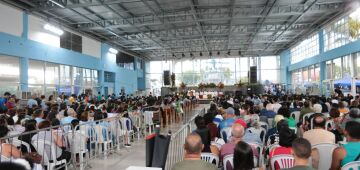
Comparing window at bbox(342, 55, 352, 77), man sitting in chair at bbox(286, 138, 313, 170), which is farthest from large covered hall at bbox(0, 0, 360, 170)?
window at bbox(342, 55, 352, 77)

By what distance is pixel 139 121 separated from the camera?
8.84 m

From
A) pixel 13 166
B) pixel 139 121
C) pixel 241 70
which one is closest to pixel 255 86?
pixel 241 70

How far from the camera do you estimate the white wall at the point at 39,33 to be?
13086mm

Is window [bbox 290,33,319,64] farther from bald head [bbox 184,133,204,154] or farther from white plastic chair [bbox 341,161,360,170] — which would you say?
bald head [bbox 184,133,204,154]

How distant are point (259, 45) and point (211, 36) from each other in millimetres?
6964

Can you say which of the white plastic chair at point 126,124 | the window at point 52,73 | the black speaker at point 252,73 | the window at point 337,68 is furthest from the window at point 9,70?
the window at point 337,68

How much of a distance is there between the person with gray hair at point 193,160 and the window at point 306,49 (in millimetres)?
20462

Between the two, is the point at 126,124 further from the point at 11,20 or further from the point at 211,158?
the point at 11,20

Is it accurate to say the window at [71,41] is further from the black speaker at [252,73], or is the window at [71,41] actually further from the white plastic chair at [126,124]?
the black speaker at [252,73]

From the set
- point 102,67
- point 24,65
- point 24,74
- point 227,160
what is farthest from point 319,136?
point 102,67

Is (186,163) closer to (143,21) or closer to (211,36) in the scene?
(143,21)

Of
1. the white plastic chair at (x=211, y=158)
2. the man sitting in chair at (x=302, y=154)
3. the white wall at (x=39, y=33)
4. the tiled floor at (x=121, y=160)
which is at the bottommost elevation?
the tiled floor at (x=121, y=160)

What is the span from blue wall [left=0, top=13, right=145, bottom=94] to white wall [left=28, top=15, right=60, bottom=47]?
25cm

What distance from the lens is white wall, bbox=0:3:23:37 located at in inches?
440
